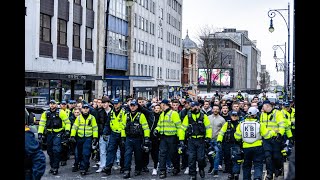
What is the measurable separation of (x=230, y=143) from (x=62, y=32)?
24.5 metres

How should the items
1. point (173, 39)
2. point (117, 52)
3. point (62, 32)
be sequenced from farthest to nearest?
1. point (173, 39)
2. point (117, 52)
3. point (62, 32)

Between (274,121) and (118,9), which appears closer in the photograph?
(274,121)

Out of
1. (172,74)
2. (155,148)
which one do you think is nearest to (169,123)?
(155,148)

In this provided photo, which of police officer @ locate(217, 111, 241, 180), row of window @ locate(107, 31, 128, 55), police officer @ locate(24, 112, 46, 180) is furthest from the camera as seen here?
row of window @ locate(107, 31, 128, 55)

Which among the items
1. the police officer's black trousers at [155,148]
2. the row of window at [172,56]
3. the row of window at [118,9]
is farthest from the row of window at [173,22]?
the police officer's black trousers at [155,148]

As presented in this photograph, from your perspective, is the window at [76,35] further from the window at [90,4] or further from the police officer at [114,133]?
the police officer at [114,133]

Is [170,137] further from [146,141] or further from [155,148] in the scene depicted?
[155,148]

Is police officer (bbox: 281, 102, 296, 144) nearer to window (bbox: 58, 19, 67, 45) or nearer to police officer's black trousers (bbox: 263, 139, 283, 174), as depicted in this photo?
police officer's black trousers (bbox: 263, 139, 283, 174)

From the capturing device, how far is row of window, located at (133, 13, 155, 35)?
5625 cm

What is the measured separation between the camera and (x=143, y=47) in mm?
59406

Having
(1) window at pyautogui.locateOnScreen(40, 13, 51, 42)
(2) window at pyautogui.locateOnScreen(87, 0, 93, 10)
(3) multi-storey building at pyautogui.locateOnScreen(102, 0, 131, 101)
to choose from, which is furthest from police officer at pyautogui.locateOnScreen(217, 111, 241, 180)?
(3) multi-storey building at pyautogui.locateOnScreen(102, 0, 131, 101)

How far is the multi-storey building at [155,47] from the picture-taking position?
56.2m

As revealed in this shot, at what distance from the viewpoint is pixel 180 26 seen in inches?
3297

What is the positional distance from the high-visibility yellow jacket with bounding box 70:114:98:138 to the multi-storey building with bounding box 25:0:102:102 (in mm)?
16612
